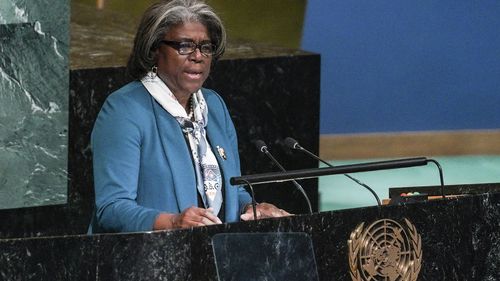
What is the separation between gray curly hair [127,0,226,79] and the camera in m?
4.49

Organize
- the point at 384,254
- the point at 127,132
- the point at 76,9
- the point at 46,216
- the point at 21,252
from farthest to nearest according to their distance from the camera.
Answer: the point at 76,9
the point at 46,216
the point at 127,132
the point at 384,254
the point at 21,252

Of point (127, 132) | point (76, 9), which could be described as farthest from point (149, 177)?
point (76, 9)

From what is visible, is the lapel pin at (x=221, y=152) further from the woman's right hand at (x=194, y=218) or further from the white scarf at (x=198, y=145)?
the woman's right hand at (x=194, y=218)

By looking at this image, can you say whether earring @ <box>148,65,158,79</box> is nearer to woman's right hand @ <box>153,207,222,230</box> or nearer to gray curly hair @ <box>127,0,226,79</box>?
gray curly hair @ <box>127,0,226,79</box>

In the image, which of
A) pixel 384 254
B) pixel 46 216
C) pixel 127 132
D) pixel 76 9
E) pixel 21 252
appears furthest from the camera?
pixel 76 9

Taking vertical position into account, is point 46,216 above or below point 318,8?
below

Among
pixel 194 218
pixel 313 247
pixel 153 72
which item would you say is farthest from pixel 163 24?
pixel 313 247

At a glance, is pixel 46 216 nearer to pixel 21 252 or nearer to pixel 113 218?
pixel 113 218

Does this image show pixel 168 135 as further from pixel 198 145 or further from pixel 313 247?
pixel 313 247

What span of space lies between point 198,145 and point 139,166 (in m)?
0.23

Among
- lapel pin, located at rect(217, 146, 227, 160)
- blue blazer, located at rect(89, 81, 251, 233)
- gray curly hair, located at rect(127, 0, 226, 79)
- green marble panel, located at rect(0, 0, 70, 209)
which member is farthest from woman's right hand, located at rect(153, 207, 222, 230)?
green marble panel, located at rect(0, 0, 70, 209)

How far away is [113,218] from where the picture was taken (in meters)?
4.26

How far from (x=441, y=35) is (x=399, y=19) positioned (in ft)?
0.99

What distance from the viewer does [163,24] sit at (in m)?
4.50
